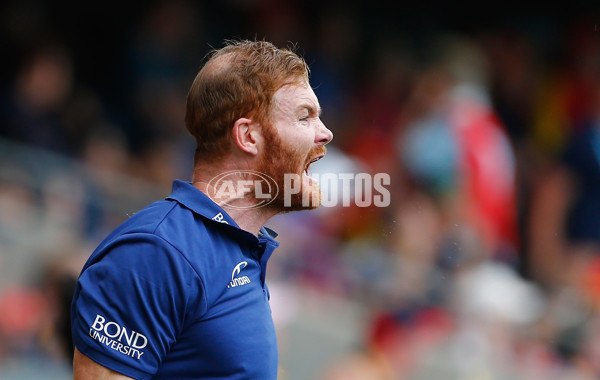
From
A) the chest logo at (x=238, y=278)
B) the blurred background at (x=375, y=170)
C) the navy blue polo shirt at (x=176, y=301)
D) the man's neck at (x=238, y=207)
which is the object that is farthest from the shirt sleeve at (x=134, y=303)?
the blurred background at (x=375, y=170)

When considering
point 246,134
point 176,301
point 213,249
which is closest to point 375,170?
point 246,134

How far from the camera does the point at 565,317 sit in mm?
5215

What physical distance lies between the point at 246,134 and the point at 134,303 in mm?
513

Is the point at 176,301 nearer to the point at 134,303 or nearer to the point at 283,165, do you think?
the point at 134,303

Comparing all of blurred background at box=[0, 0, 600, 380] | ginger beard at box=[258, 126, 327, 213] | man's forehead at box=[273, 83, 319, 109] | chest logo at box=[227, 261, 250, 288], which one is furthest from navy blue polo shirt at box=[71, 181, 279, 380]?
blurred background at box=[0, 0, 600, 380]

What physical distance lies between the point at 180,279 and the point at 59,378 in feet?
9.25

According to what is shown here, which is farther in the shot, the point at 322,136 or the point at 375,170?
the point at 375,170

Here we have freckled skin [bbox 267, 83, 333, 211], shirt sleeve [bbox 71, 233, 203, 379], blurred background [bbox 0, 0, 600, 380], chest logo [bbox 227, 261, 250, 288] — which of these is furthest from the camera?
blurred background [bbox 0, 0, 600, 380]

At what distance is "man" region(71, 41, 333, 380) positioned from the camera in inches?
66.6

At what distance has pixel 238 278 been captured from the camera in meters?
1.88

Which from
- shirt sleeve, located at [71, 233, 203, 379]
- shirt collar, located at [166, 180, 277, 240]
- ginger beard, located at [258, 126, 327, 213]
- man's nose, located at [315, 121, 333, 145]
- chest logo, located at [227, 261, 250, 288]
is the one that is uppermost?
man's nose, located at [315, 121, 333, 145]

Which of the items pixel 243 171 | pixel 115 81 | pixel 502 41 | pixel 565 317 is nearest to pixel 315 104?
pixel 243 171

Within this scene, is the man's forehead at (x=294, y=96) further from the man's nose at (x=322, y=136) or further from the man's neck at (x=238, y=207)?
the man's neck at (x=238, y=207)

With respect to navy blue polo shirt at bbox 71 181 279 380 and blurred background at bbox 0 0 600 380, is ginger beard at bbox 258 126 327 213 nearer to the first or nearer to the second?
navy blue polo shirt at bbox 71 181 279 380
